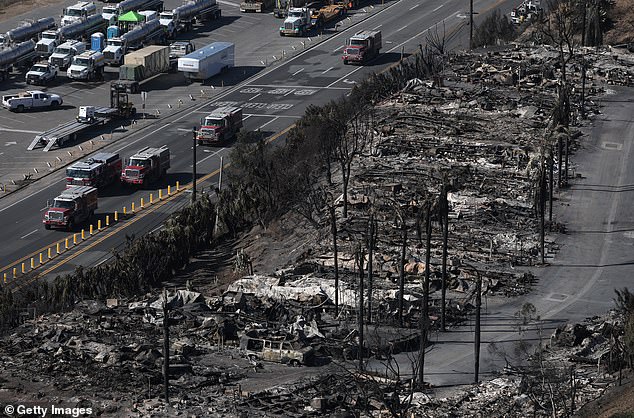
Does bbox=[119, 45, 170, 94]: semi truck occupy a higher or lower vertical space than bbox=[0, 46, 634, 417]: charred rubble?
lower

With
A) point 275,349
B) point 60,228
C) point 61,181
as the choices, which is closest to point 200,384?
point 275,349

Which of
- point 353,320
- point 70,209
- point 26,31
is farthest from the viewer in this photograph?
point 26,31

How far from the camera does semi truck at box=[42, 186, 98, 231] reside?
318 feet

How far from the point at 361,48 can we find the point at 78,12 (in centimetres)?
3087

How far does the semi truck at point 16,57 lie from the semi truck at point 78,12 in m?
9.08

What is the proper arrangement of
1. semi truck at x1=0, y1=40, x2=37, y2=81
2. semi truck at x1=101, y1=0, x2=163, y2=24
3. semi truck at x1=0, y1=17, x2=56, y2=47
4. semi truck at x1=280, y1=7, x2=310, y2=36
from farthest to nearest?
semi truck at x1=101, y1=0, x2=163, y2=24, semi truck at x1=280, y1=7, x2=310, y2=36, semi truck at x1=0, y1=17, x2=56, y2=47, semi truck at x1=0, y1=40, x2=37, y2=81

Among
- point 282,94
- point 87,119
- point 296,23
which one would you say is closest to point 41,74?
point 87,119

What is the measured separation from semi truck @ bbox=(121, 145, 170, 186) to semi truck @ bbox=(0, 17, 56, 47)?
3696 centimetres

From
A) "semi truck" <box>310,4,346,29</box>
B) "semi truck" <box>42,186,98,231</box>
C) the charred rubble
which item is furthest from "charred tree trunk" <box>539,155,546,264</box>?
"semi truck" <box>310,4,346,29</box>

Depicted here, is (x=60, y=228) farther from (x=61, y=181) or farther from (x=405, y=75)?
(x=405, y=75)

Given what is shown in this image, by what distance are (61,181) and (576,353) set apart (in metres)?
47.2

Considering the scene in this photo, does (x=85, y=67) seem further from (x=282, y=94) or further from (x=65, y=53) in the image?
(x=282, y=94)

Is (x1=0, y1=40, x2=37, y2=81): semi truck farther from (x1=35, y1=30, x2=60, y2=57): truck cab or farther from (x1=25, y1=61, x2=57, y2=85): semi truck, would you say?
(x1=25, y1=61, x2=57, y2=85): semi truck

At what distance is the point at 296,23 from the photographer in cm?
14962
